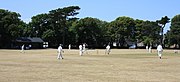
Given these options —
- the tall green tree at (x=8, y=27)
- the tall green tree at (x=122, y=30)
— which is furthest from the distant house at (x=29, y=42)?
the tall green tree at (x=122, y=30)

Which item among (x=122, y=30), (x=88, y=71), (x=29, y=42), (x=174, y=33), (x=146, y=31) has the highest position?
(x=122, y=30)

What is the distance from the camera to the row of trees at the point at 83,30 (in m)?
109

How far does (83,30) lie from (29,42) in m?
17.0

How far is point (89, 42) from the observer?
380ft

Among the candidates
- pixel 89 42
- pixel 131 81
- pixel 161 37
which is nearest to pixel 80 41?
pixel 89 42

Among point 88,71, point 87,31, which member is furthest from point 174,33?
point 88,71

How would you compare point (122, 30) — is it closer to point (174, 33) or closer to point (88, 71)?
point (174, 33)

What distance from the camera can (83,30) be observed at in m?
113

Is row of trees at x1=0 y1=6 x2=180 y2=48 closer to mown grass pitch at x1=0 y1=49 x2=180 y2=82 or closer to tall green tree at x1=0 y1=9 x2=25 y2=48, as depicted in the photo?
tall green tree at x1=0 y1=9 x2=25 y2=48

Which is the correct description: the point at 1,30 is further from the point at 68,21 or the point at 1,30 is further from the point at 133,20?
the point at 133,20

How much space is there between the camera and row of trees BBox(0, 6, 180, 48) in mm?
108812

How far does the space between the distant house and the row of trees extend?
1.84 m

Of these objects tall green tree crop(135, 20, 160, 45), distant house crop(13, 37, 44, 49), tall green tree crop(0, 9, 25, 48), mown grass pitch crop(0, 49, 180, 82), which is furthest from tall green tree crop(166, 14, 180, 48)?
mown grass pitch crop(0, 49, 180, 82)

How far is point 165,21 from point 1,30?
64153 mm
